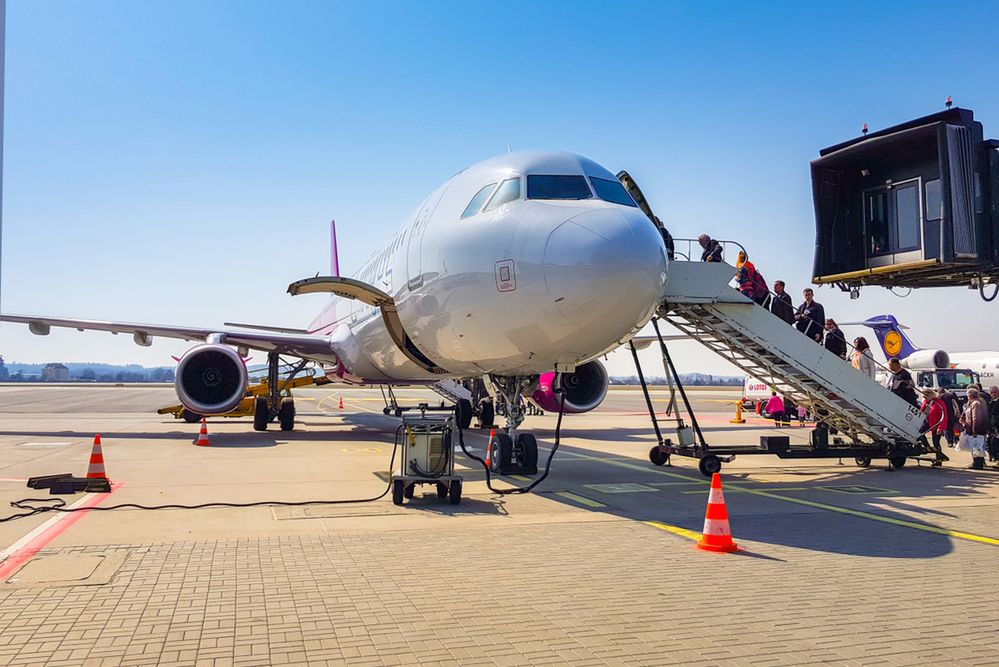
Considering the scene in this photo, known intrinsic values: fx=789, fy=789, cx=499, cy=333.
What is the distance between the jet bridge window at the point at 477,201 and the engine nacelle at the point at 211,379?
9219 millimetres

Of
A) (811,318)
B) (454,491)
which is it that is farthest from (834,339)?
(454,491)

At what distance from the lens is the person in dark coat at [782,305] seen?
45.2 feet

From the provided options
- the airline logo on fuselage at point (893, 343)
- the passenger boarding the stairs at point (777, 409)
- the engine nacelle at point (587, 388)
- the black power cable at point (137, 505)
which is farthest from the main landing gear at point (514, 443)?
the airline logo on fuselage at point (893, 343)

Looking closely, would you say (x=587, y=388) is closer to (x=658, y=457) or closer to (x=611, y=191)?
(x=658, y=457)

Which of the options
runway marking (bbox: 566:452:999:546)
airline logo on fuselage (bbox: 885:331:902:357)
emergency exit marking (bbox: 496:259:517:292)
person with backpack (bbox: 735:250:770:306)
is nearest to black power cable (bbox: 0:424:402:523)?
emergency exit marking (bbox: 496:259:517:292)

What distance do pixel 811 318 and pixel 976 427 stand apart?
10.9 feet

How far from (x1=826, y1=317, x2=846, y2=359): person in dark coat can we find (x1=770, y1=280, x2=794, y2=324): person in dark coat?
632 mm

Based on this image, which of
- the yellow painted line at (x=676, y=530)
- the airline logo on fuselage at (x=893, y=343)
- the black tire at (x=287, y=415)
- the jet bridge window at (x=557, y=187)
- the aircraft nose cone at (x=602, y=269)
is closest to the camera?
the yellow painted line at (x=676, y=530)

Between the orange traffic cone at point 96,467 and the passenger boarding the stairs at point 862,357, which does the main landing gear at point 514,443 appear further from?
the passenger boarding the stairs at point 862,357

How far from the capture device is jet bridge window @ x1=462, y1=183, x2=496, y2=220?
10.0 m

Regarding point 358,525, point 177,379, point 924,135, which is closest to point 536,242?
point 358,525

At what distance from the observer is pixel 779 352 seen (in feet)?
40.8

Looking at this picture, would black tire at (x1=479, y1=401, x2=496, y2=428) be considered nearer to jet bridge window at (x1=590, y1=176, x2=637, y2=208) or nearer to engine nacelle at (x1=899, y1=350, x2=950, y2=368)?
jet bridge window at (x1=590, y1=176, x2=637, y2=208)

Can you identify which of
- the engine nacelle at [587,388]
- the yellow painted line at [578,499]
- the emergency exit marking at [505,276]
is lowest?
the yellow painted line at [578,499]
